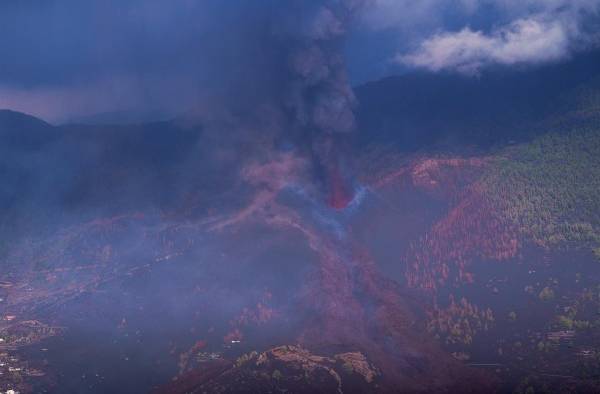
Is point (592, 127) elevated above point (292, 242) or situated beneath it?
elevated above

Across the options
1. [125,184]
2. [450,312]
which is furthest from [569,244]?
[125,184]

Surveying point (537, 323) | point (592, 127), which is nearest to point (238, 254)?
point (537, 323)

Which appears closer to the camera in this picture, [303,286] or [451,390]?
[451,390]

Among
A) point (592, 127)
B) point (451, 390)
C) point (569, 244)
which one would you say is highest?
point (592, 127)

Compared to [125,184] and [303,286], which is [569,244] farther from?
[125,184]

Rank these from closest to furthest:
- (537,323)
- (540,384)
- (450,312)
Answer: (540,384)
(537,323)
(450,312)

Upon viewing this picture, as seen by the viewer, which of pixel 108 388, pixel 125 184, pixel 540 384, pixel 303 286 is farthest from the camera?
pixel 125 184
